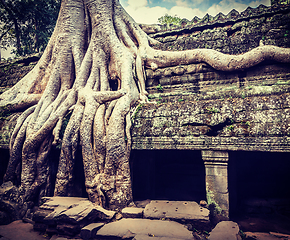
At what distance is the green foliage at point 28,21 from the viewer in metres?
10.2

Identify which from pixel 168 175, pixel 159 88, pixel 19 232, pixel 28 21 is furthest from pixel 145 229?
pixel 28 21

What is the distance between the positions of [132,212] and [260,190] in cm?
355

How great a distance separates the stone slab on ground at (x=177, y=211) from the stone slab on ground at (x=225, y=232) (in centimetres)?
23

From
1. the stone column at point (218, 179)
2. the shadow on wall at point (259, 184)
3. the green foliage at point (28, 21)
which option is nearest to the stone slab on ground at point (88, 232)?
the stone column at point (218, 179)

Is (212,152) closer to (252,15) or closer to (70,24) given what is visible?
(252,15)

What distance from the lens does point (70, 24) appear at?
548 centimetres

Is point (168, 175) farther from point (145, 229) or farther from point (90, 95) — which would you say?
point (90, 95)

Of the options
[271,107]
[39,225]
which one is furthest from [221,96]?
[39,225]

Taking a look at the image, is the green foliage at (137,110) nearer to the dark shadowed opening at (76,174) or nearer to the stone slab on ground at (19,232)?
the dark shadowed opening at (76,174)

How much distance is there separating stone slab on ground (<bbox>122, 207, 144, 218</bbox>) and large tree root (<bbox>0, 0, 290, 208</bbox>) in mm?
222

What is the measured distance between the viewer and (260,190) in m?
4.98

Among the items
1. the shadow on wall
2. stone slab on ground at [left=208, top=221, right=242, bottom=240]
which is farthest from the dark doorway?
stone slab on ground at [left=208, top=221, right=242, bottom=240]

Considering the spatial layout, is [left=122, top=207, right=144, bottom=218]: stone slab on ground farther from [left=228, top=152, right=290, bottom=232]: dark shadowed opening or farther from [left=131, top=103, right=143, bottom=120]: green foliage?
[left=228, top=152, right=290, bottom=232]: dark shadowed opening

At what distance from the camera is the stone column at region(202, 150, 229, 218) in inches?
133
